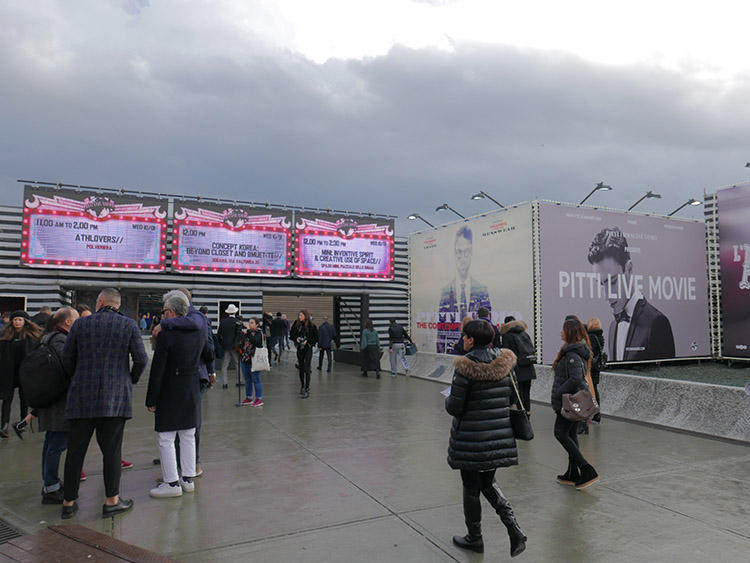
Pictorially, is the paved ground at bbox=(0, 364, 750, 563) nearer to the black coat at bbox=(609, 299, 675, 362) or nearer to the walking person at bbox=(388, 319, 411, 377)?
the walking person at bbox=(388, 319, 411, 377)

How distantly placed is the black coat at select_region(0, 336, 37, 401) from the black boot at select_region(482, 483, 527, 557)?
22.0 ft

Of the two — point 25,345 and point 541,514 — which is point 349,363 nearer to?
point 25,345

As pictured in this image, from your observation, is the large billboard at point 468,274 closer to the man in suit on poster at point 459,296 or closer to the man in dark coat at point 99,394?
the man in suit on poster at point 459,296

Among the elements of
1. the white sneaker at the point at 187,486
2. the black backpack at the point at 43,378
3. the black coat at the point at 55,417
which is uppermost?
the black backpack at the point at 43,378

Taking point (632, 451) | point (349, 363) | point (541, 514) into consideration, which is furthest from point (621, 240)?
point (541, 514)

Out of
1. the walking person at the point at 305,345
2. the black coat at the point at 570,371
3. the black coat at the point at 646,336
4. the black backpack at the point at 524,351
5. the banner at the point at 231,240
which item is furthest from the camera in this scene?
the banner at the point at 231,240

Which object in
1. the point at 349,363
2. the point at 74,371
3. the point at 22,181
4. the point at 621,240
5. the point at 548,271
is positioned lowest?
the point at 349,363

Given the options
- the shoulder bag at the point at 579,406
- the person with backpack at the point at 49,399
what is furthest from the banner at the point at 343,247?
the shoulder bag at the point at 579,406

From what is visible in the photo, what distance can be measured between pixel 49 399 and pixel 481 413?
390 centimetres

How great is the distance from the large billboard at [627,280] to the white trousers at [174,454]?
38.9 ft

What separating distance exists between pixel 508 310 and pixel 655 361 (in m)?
6.17

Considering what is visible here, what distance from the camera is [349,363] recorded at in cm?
1961

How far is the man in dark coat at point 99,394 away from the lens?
14.5ft

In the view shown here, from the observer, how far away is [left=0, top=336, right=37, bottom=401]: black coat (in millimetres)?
7312
